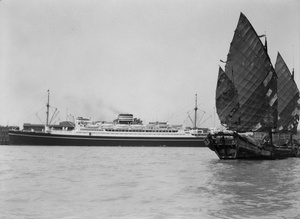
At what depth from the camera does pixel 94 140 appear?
87.8 m

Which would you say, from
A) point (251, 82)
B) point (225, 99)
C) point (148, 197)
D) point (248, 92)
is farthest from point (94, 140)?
point (148, 197)

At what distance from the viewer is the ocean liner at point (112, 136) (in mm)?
86938

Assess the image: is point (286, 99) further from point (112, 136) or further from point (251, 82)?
point (112, 136)

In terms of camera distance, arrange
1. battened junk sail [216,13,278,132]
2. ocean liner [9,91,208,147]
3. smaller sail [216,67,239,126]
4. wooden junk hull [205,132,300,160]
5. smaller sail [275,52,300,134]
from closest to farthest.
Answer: wooden junk hull [205,132,300,160] → battened junk sail [216,13,278,132] → smaller sail [216,67,239,126] → smaller sail [275,52,300,134] → ocean liner [9,91,208,147]

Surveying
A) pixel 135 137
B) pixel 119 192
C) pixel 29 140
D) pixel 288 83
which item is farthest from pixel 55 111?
pixel 119 192

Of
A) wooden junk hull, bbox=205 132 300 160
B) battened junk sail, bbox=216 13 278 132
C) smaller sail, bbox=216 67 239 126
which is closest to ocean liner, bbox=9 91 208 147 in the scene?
smaller sail, bbox=216 67 239 126

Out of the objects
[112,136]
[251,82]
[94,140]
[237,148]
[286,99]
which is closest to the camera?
[237,148]

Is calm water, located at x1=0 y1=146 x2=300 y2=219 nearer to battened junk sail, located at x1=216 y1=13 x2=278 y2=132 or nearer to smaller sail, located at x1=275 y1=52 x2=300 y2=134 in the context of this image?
battened junk sail, located at x1=216 y1=13 x2=278 y2=132

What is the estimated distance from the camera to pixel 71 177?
22.2 meters

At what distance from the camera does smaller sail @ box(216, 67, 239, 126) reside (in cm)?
4234

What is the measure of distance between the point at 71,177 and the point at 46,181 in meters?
1.98

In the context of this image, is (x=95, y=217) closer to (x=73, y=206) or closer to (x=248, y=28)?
(x=73, y=206)

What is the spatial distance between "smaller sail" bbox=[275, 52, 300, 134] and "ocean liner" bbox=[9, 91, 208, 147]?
39.0m

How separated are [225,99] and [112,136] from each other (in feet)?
155
